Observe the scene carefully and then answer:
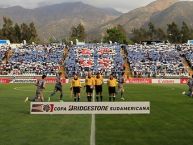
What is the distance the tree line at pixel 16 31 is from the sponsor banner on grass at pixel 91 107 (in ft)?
417

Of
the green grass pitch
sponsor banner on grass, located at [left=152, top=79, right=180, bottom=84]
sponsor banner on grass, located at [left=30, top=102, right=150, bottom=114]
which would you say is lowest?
sponsor banner on grass, located at [left=152, top=79, right=180, bottom=84]

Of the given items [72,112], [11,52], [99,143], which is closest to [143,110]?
[72,112]

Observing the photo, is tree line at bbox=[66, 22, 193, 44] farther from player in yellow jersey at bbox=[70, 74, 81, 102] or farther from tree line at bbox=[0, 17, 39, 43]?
player in yellow jersey at bbox=[70, 74, 81, 102]

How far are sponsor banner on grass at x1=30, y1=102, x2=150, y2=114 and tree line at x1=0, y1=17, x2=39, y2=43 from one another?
12725 cm

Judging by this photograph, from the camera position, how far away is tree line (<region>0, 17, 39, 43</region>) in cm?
14762

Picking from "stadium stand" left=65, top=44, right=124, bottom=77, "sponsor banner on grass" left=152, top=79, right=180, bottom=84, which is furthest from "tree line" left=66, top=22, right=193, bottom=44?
"sponsor banner on grass" left=152, top=79, right=180, bottom=84

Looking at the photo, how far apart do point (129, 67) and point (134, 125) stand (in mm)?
56375

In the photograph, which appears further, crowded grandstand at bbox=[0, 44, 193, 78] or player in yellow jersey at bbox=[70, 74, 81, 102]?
crowded grandstand at bbox=[0, 44, 193, 78]

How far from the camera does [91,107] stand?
68.8 ft

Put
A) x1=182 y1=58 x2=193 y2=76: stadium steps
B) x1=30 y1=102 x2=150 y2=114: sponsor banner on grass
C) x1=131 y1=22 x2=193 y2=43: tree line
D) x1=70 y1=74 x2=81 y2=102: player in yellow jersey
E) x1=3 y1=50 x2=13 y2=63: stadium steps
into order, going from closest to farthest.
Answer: x1=30 y1=102 x2=150 y2=114: sponsor banner on grass, x1=70 y1=74 x2=81 y2=102: player in yellow jersey, x1=182 y1=58 x2=193 y2=76: stadium steps, x1=3 y1=50 x2=13 y2=63: stadium steps, x1=131 y1=22 x2=193 y2=43: tree line

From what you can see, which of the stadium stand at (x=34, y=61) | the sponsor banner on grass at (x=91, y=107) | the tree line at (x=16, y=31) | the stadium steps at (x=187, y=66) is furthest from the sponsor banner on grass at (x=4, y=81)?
the tree line at (x=16, y=31)

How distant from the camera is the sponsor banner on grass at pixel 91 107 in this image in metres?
20.9

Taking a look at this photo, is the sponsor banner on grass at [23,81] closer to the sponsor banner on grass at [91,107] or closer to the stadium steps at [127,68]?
the stadium steps at [127,68]

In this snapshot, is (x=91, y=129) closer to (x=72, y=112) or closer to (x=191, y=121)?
(x=72, y=112)
